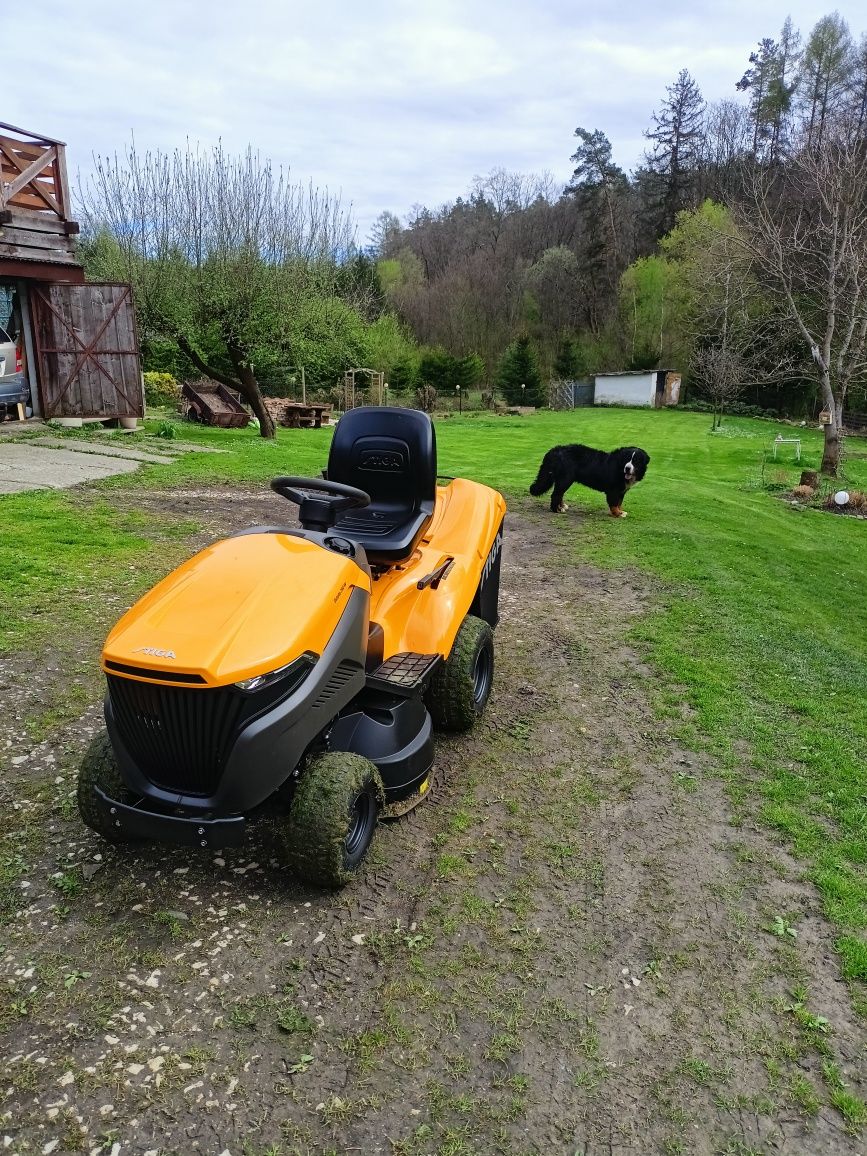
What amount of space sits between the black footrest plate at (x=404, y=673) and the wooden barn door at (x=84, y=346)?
12.5 meters

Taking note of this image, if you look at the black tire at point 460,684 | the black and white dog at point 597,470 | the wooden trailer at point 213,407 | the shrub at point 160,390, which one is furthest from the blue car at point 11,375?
the black tire at point 460,684

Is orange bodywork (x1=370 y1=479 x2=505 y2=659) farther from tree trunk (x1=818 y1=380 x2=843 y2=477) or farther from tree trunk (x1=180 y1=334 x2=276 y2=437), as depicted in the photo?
tree trunk (x1=818 y1=380 x2=843 y2=477)

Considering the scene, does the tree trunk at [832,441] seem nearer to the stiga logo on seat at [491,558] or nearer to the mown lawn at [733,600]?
the mown lawn at [733,600]

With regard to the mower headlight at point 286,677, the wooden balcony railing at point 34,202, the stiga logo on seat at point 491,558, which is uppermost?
the wooden balcony railing at point 34,202

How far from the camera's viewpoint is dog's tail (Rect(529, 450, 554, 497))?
10109 millimetres

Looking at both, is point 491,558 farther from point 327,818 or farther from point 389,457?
point 327,818

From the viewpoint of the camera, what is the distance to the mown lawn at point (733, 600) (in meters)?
3.38

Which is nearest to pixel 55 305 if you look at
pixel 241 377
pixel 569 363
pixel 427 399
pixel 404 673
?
pixel 241 377

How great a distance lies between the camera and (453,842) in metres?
2.99

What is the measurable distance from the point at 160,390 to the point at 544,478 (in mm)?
17740

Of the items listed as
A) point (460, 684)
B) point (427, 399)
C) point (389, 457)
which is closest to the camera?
point (460, 684)

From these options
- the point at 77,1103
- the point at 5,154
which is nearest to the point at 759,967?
the point at 77,1103

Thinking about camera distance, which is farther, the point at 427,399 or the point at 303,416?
the point at 427,399

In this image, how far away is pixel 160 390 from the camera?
958 inches
